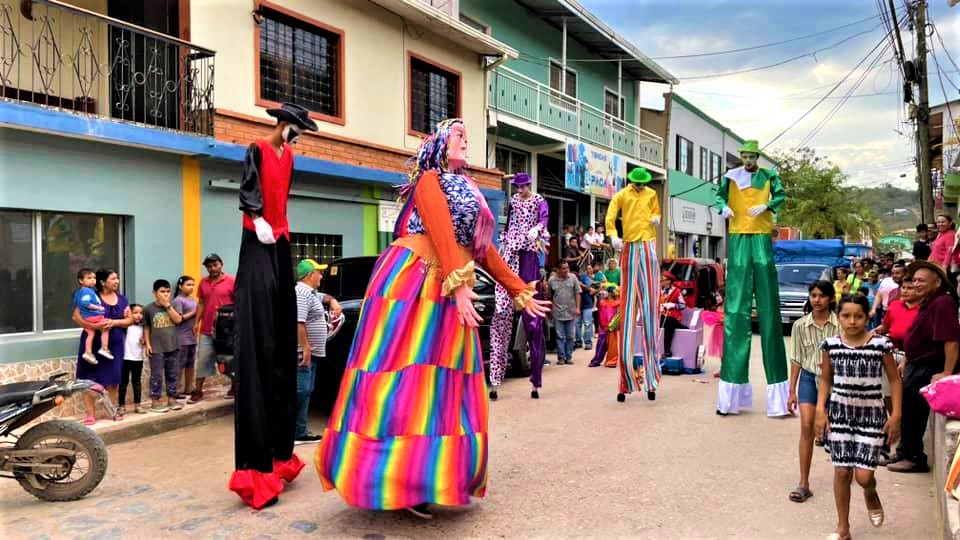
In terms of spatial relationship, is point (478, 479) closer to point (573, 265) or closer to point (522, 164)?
point (573, 265)

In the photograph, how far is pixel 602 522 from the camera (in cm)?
407

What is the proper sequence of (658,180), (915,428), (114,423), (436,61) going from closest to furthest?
1. (915,428)
2. (114,423)
3. (436,61)
4. (658,180)

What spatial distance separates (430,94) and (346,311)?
7616mm

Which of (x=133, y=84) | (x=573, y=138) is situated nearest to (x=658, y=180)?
(x=573, y=138)

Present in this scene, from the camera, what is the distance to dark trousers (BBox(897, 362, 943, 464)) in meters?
4.96

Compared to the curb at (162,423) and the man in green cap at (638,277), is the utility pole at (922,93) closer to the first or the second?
the man in green cap at (638,277)

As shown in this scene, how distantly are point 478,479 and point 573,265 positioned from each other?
10.5m

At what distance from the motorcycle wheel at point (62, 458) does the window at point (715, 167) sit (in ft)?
100

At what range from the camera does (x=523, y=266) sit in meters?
8.07

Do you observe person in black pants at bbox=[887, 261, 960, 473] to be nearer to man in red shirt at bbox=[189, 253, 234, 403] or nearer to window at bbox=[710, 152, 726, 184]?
man in red shirt at bbox=[189, 253, 234, 403]

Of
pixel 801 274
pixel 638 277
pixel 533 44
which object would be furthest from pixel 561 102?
pixel 638 277

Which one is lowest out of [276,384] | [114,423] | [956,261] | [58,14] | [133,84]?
[114,423]

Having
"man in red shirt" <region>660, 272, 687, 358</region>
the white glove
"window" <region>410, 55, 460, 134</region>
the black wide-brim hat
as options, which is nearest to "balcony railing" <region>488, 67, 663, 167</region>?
"window" <region>410, 55, 460, 134</region>

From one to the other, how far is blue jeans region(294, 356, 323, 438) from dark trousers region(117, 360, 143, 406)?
2174mm
